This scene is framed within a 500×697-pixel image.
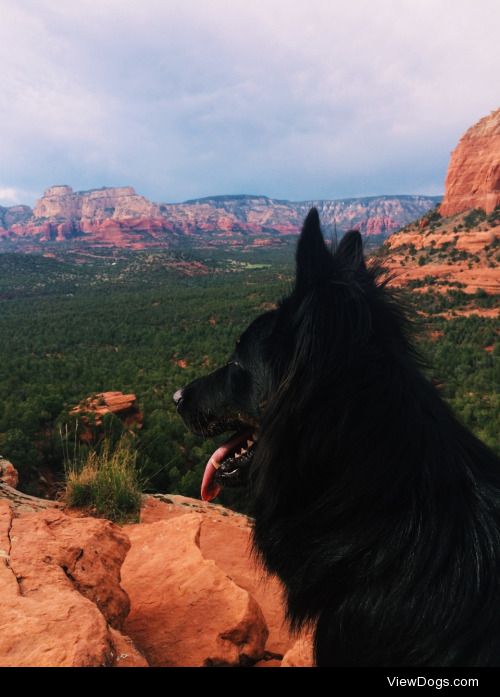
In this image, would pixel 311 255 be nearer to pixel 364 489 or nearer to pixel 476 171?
pixel 364 489

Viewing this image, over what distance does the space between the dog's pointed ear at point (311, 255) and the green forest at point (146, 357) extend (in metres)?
0.07

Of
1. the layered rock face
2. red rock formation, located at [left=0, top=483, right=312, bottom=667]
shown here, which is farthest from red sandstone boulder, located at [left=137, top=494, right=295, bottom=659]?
the layered rock face

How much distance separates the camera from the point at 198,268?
10494 centimetres

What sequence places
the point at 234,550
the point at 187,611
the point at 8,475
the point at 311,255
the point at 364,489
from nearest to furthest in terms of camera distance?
the point at 364,489
the point at 311,255
the point at 187,611
the point at 234,550
the point at 8,475

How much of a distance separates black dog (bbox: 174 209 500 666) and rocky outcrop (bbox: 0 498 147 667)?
726mm

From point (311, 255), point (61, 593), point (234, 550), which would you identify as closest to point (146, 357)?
point (234, 550)

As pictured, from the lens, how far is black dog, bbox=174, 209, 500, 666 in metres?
1.32

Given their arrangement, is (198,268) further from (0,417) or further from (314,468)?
(314,468)

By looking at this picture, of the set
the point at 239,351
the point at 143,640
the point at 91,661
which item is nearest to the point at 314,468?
the point at 239,351

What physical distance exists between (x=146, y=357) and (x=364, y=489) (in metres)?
30.9

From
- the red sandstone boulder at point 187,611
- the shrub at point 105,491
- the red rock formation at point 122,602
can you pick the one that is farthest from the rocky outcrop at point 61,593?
the shrub at point 105,491

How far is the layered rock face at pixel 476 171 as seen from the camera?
5731 centimetres

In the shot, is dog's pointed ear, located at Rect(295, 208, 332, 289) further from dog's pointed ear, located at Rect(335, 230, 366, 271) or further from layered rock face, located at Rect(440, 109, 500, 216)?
layered rock face, located at Rect(440, 109, 500, 216)

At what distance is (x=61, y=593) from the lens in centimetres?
198
